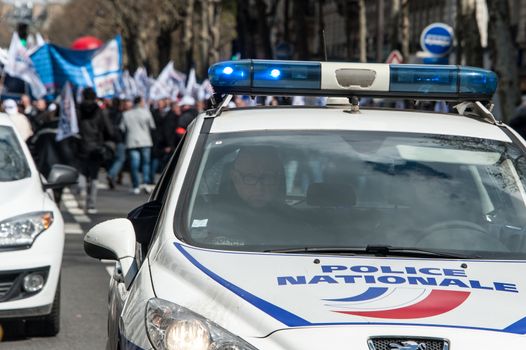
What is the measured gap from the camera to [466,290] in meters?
4.38

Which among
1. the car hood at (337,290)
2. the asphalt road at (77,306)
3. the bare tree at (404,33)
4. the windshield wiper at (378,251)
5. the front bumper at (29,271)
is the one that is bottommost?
the bare tree at (404,33)

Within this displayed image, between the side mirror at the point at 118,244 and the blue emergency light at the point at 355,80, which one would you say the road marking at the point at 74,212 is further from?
the side mirror at the point at 118,244

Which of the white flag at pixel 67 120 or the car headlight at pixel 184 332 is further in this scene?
the white flag at pixel 67 120

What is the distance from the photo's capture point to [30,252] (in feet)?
28.5

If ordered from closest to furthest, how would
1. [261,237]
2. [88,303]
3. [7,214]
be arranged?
[261,237]
[7,214]
[88,303]

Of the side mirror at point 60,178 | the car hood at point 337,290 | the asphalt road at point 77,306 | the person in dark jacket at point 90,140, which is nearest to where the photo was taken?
the car hood at point 337,290

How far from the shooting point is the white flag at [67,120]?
69.2 ft

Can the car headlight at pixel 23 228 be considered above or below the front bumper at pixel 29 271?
above

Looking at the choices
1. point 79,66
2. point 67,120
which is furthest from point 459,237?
point 79,66

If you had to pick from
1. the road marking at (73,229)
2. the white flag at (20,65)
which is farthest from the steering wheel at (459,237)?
the white flag at (20,65)

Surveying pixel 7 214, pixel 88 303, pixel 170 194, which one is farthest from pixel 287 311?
pixel 88 303

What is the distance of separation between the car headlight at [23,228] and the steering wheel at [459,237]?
159 inches

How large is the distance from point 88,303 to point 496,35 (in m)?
15.2

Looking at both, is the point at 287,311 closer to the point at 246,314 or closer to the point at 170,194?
the point at 246,314
